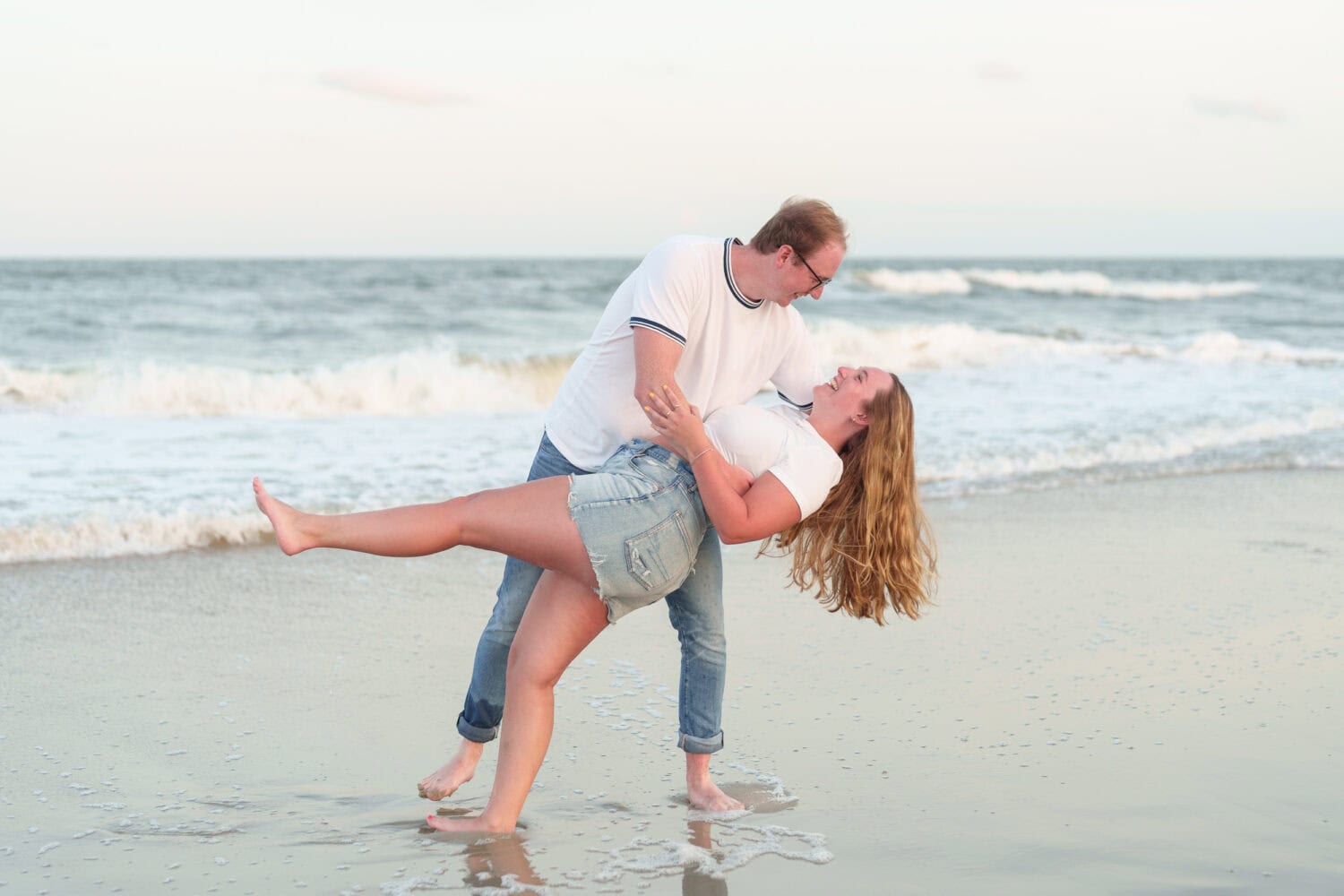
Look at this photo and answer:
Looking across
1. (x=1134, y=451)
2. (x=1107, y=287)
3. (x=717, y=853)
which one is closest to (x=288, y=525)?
(x=717, y=853)

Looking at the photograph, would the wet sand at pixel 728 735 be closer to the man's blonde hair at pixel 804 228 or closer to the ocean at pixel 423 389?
the man's blonde hair at pixel 804 228

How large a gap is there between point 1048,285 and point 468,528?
4265 centimetres

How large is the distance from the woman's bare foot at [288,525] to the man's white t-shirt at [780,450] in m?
1.08

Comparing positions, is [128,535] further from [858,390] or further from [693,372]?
[858,390]

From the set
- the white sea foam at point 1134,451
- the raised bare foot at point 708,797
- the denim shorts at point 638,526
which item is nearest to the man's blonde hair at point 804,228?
the denim shorts at point 638,526

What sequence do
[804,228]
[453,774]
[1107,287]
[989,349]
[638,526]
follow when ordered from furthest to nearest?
[1107,287], [989,349], [453,774], [804,228], [638,526]

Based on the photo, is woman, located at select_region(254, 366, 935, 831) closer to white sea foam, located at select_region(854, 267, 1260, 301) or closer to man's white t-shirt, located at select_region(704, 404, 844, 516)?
man's white t-shirt, located at select_region(704, 404, 844, 516)

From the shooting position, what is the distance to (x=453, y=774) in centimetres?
360

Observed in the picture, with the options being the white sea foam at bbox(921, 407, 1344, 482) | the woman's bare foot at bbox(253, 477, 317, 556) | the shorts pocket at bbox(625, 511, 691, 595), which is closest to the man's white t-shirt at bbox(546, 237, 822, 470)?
the shorts pocket at bbox(625, 511, 691, 595)

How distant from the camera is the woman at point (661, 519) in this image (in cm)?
315

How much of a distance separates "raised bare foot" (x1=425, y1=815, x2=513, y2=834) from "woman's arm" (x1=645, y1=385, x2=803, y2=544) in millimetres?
982

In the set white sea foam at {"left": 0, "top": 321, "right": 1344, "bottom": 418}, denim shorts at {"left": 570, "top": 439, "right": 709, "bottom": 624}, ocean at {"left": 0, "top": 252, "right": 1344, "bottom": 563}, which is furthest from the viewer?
white sea foam at {"left": 0, "top": 321, "right": 1344, "bottom": 418}

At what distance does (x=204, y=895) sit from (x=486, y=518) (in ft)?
3.62

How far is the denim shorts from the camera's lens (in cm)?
312
